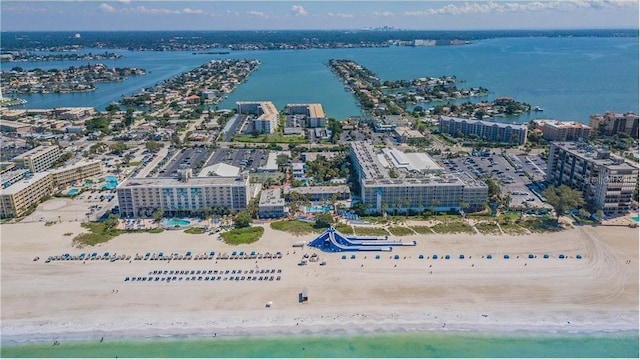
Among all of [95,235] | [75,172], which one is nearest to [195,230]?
[95,235]

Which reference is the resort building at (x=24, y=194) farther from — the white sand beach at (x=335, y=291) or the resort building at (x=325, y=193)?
the resort building at (x=325, y=193)

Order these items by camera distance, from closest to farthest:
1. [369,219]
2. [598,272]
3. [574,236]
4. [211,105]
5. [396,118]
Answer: [598,272] → [574,236] → [369,219] → [396,118] → [211,105]

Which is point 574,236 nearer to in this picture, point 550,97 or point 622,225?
point 622,225

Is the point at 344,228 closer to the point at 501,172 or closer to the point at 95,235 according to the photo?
the point at 95,235

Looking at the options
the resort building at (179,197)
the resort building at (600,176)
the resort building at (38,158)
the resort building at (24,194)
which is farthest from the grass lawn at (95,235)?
the resort building at (600,176)

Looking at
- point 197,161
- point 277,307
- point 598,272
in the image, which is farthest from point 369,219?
point 197,161

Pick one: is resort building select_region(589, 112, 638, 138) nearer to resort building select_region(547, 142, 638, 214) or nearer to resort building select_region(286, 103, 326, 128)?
resort building select_region(547, 142, 638, 214)

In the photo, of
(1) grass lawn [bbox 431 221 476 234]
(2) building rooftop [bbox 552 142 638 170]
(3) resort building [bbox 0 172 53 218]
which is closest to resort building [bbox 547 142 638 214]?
(2) building rooftop [bbox 552 142 638 170]
